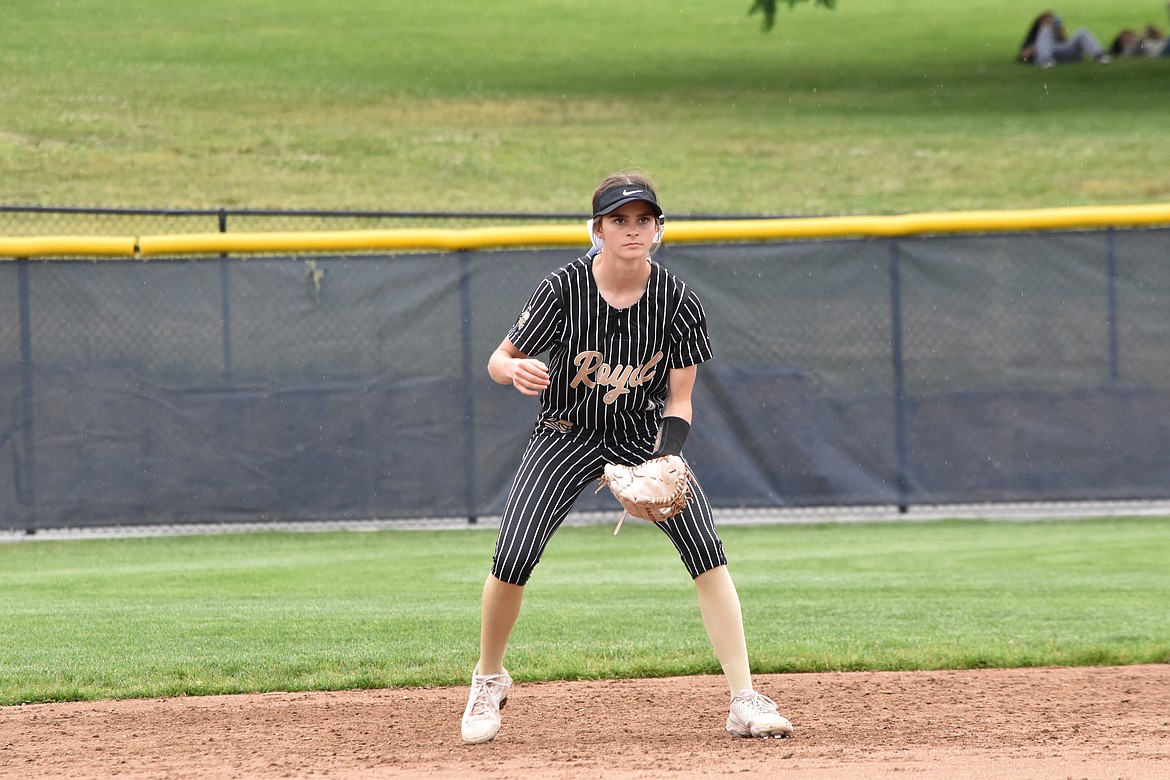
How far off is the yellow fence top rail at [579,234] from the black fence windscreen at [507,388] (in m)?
0.09

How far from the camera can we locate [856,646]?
592cm

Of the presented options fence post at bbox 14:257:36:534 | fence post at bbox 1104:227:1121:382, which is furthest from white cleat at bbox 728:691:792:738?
fence post at bbox 14:257:36:534

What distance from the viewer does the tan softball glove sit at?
4.25 metres

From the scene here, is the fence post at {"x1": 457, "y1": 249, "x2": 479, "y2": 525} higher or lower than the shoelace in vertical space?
higher

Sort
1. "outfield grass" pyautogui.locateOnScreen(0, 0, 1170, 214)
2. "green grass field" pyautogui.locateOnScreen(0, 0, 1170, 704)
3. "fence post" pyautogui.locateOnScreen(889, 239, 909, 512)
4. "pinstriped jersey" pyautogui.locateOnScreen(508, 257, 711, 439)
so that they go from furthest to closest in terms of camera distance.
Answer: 1. "outfield grass" pyautogui.locateOnScreen(0, 0, 1170, 214)
2. "fence post" pyautogui.locateOnScreen(889, 239, 909, 512)
3. "green grass field" pyautogui.locateOnScreen(0, 0, 1170, 704)
4. "pinstriped jersey" pyautogui.locateOnScreen(508, 257, 711, 439)

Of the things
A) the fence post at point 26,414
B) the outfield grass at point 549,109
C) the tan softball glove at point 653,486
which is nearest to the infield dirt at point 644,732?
the tan softball glove at point 653,486

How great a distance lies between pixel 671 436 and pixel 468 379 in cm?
513

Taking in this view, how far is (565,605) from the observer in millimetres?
6906

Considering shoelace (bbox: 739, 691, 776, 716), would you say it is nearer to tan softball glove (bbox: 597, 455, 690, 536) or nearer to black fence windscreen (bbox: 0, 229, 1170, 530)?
tan softball glove (bbox: 597, 455, 690, 536)

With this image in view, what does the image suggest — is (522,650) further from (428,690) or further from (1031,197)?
(1031,197)

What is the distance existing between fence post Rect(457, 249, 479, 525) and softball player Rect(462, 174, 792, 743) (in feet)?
16.0

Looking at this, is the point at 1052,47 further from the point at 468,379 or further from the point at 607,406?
the point at 607,406

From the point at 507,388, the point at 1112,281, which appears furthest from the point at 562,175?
the point at 1112,281

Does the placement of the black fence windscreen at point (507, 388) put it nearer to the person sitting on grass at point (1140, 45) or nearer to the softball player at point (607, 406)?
the softball player at point (607, 406)
